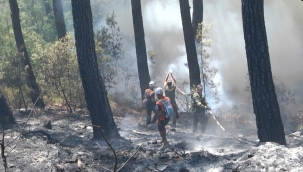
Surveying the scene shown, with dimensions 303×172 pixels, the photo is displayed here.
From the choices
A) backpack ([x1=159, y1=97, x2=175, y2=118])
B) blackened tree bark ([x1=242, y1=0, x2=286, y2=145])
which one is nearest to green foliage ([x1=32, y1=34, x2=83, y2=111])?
backpack ([x1=159, y1=97, x2=175, y2=118])

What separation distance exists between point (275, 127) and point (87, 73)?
15.8 feet

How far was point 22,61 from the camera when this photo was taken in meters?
16.5

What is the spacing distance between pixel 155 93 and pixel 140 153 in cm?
224

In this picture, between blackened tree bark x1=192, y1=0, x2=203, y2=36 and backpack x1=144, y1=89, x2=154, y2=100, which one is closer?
backpack x1=144, y1=89, x2=154, y2=100

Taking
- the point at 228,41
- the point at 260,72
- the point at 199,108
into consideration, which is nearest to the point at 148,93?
the point at 199,108

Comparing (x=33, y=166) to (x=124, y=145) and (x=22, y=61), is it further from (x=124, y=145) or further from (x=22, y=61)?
(x=22, y=61)

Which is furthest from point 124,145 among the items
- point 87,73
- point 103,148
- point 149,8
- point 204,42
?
point 149,8

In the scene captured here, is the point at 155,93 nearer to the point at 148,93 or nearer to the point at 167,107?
the point at 167,107

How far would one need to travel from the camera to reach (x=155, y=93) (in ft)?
38.9

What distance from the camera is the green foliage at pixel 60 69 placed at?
15.4 metres

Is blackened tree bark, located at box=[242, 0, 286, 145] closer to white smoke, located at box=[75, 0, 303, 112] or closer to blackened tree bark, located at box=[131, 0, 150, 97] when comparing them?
blackened tree bark, located at box=[131, 0, 150, 97]

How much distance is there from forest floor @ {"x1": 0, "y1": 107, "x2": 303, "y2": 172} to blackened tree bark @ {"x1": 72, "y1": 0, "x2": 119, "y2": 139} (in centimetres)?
67

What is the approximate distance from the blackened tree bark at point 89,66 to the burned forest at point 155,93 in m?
0.03

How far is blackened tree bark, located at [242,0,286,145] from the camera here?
31.0 feet
